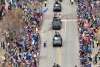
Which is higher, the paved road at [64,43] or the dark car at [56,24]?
the dark car at [56,24]

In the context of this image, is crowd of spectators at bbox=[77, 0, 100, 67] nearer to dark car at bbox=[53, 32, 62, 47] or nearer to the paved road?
the paved road

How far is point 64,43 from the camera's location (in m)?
100

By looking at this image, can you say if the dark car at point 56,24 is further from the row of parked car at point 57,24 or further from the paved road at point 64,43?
the paved road at point 64,43

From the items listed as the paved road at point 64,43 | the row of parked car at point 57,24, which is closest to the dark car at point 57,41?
the row of parked car at point 57,24

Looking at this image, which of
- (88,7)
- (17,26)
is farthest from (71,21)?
(17,26)

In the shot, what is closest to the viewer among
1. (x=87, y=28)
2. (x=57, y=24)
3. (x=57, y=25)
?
(x=87, y=28)

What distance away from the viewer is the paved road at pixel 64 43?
310ft

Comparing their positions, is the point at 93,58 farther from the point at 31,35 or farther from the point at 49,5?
the point at 49,5

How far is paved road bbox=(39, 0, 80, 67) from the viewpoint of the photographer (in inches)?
3716

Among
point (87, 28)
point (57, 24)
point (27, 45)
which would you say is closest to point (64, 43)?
point (87, 28)

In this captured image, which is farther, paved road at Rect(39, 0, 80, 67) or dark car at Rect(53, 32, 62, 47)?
dark car at Rect(53, 32, 62, 47)

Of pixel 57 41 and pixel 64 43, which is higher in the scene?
pixel 57 41

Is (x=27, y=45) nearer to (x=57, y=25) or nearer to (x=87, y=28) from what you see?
(x=57, y=25)

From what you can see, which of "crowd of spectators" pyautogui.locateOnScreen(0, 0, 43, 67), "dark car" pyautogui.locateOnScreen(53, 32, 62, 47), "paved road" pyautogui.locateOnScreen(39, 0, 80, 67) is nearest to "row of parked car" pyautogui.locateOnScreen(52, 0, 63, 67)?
"dark car" pyautogui.locateOnScreen(53, 32, 62, 47)
